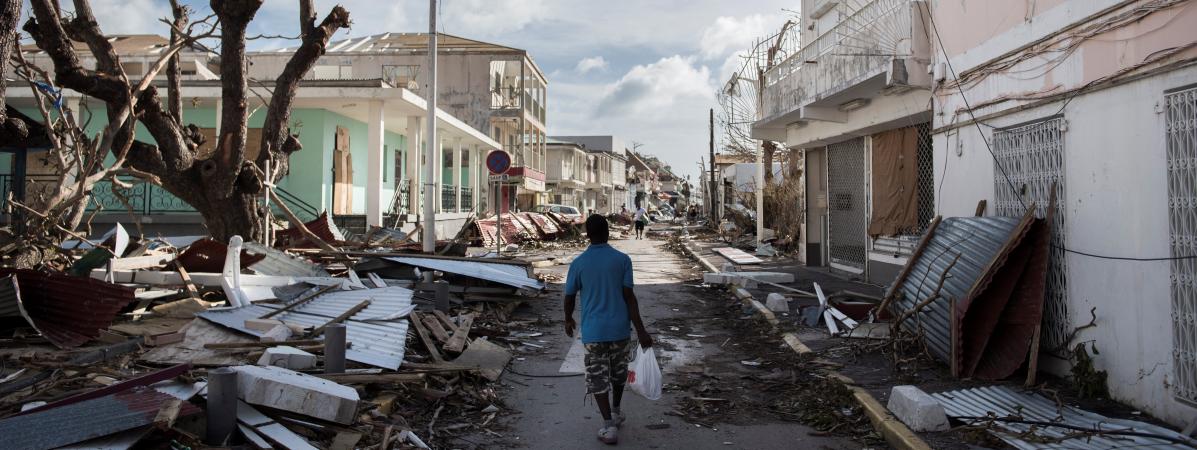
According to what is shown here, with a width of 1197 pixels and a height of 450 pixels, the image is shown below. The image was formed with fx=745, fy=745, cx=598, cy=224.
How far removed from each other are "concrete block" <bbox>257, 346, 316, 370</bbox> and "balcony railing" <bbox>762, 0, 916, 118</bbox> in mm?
8655

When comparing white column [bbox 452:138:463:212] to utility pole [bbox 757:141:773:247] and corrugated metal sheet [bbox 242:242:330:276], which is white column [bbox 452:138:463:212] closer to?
utility pole [bbox 757:141:773:247]

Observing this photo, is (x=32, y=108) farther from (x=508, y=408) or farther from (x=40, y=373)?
(x=508, y=408)

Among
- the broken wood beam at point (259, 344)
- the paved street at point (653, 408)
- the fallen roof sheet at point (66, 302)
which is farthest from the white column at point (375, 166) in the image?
the broken wood beam at point (259, 344)

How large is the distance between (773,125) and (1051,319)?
12.3 m

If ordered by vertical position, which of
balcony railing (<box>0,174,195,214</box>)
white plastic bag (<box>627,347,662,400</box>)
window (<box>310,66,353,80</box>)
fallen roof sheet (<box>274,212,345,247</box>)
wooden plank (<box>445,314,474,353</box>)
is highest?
window (<box>310,66,353,80</box>)

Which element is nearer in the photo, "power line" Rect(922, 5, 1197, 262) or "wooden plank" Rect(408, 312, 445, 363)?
"power line" Rect(922, 5, 1197, 262)

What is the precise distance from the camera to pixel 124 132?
10.5 m

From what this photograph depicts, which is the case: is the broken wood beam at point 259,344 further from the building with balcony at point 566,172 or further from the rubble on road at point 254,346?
the building with balcony at point 566,172

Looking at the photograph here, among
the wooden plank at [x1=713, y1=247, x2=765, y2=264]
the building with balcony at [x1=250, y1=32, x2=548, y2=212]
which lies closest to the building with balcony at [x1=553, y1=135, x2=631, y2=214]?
the building with balcony at [x1=250, y1=32, x2=548, y2=212]

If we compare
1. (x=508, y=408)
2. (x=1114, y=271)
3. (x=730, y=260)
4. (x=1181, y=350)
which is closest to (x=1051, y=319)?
(x=1114, y=271)

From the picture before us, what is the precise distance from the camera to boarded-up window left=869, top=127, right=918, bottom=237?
12.3m

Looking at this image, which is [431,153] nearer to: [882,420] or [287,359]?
[287,359]

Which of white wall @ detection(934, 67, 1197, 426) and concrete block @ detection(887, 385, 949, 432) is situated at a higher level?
white wall @ detection(934, 67, 1197, 426)

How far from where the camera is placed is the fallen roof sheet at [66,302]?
6289 mm
